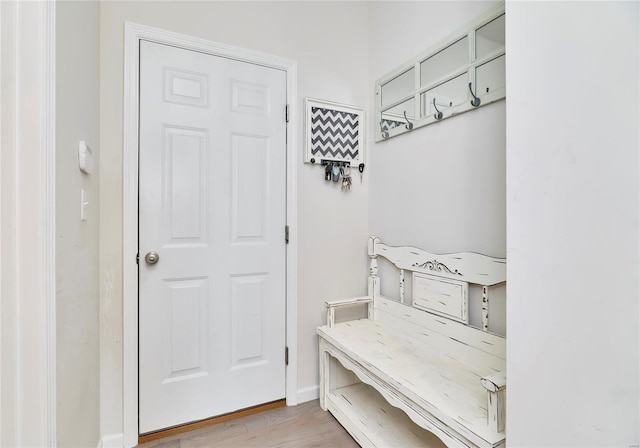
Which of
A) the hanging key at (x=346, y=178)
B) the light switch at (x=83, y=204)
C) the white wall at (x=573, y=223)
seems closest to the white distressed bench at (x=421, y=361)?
the white wall at (x=573, y=223)

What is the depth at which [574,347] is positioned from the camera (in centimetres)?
70

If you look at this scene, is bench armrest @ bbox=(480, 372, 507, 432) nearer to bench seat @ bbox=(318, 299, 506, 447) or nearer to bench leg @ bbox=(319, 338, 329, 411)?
bench seat @ bbox=(318, 299, 506, 447)

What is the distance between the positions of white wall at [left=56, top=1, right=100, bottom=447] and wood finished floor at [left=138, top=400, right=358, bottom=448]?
449 millimetres

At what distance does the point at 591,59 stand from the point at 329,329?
1616 millimetres

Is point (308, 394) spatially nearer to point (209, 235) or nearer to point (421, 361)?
point (421, 361)

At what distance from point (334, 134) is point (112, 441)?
2.05 metres

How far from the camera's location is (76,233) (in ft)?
3.58

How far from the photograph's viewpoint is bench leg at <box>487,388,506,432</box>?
95 centimetres

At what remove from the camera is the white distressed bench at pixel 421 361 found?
1070mm

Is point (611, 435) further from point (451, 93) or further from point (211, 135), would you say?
point (211, 135)

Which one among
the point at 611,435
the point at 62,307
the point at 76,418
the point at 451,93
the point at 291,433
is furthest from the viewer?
the point at 291,433

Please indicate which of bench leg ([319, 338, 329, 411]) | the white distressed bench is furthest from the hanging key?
bench leg ([319, 338, 329, 411])
